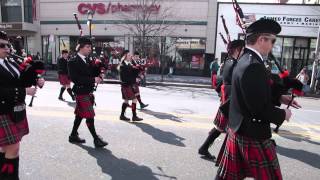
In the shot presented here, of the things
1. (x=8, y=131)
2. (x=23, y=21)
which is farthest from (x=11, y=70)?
(x=23, y=21)

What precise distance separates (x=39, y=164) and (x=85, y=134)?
1.56 metres

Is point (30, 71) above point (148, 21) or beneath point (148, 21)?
beneath

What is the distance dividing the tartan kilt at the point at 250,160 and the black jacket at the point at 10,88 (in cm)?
212

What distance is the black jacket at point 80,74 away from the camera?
199 inches

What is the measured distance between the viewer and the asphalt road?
431 centimetres

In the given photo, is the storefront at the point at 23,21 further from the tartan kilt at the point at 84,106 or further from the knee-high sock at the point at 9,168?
the knee-high sock at the point at 9,168

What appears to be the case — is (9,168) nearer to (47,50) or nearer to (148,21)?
(148,21)

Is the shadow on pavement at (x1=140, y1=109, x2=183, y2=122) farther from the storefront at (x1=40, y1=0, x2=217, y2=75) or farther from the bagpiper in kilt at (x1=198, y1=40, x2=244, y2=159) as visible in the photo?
the storefront at (x1=40, y1=0, x2=217, y2=75)

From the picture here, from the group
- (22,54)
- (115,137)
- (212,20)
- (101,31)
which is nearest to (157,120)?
(115,137)

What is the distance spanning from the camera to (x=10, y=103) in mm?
3230

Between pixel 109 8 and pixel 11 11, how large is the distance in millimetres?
8920

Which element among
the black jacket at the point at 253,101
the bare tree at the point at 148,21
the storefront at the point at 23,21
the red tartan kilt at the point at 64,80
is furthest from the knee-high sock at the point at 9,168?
the storefront at the point at 23,21

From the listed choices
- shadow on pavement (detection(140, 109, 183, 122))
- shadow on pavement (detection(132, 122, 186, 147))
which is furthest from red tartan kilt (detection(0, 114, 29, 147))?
shadow on pavement (detection(140, 109, 183, 122))

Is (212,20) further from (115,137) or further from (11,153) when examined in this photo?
(11,153)
